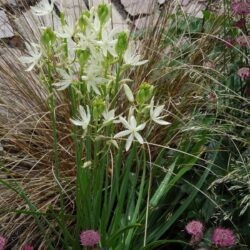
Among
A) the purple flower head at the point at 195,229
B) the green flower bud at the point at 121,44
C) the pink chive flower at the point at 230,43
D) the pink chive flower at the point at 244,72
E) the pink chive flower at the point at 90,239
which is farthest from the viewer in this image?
the pink chive flower at the point at 230,43

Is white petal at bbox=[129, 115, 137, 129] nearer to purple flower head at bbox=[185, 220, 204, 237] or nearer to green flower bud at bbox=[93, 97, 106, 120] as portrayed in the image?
green flower bud at bbox=[93, 97, 106, 120]

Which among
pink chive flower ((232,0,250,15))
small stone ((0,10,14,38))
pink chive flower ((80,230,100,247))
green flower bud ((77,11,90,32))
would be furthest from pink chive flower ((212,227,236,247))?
small stone ((0,10,14,38))

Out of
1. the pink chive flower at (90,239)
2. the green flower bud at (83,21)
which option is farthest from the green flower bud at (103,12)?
the pink chive flower at (90,239)

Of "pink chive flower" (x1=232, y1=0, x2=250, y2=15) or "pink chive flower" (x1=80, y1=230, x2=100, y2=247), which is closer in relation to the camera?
"pink chive flower" (x1=80, y1=230, x2=100, y2=247)

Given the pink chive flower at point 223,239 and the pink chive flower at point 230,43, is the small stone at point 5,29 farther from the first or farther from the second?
the pink chive flower at point 223,239

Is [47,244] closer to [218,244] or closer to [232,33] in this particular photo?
[218,244]

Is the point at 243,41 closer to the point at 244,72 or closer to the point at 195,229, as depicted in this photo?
the point at 244,72

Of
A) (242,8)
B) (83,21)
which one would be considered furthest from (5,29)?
(83,21)
